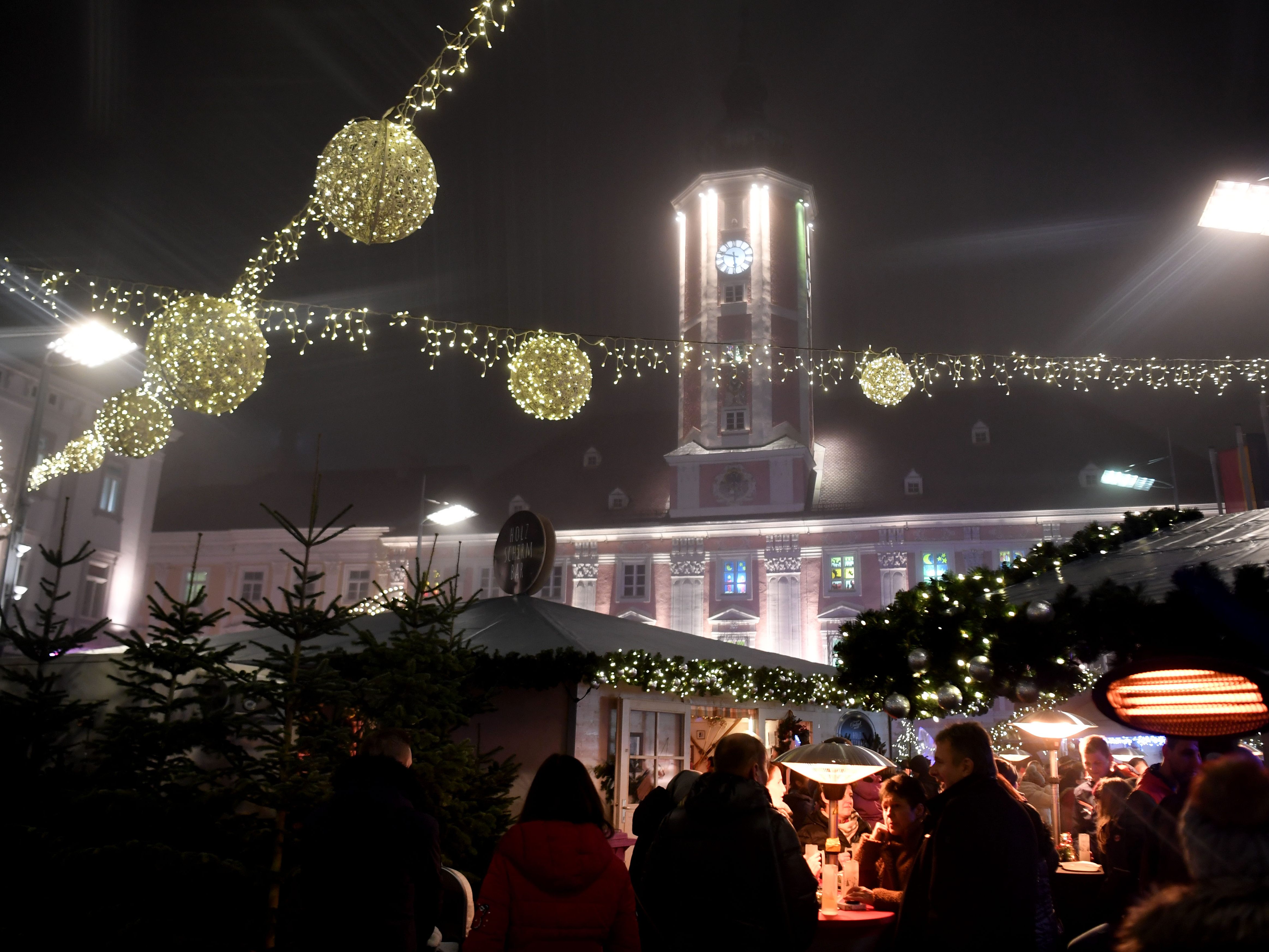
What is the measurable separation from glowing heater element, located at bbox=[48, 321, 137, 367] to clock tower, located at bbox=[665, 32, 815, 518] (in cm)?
2263

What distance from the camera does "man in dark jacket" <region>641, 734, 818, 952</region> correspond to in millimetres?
3594

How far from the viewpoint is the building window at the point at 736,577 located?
112 feet

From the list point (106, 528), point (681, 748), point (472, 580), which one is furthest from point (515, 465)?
point (681, 748)

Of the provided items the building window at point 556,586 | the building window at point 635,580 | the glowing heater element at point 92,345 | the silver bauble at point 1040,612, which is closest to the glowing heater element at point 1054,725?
the silver bauble at point 1040,612

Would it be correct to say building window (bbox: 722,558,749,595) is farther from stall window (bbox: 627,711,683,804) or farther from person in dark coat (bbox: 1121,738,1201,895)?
person in dark coat (bbox: 1121,738,1201,895)

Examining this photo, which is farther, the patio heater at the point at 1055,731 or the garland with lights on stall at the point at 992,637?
the patio heater at the point at 1055,731

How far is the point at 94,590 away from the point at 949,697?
118ft

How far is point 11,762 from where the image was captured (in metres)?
7.27

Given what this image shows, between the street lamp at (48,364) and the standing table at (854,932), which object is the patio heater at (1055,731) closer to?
the standing table at (854,932)

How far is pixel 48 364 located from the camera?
54.7 feet

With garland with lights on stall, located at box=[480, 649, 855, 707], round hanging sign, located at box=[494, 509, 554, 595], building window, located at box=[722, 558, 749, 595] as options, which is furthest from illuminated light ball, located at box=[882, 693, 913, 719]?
building window, located at box=[722, 558, 749, 595]

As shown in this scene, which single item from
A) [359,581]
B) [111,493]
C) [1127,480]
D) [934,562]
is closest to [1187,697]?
[1127,480]

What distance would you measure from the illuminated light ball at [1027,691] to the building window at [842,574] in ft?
93.8

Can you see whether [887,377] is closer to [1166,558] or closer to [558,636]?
[558,636]
